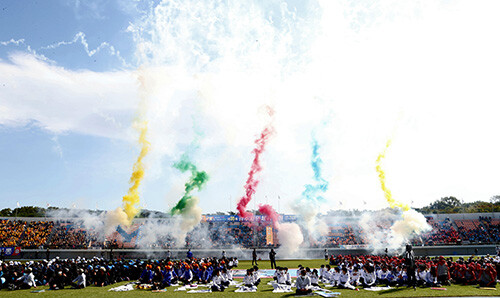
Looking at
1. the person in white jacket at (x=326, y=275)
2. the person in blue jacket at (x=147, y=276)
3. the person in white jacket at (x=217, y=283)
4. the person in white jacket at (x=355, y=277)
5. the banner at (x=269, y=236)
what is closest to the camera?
the person in white jacket at (x=217, y=283)

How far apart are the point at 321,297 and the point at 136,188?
4663 centimetres

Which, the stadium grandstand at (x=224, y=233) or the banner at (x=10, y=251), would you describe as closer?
the banner at (x=10, y=251)

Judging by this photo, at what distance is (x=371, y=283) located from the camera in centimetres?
2225

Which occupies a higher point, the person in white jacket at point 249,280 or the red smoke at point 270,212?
the red smoke at point 270,212

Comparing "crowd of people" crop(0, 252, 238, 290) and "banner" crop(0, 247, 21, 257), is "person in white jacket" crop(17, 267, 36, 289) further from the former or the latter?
"banner" crop(0, 247, 21, 257)

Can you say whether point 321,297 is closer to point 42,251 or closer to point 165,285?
point 165,285

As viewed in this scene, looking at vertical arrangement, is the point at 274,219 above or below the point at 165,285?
above

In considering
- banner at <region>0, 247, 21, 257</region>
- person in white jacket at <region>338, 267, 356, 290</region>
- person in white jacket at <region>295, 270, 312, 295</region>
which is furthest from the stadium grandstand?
person in white jacket at <region>295, 270, 312, 295</region>

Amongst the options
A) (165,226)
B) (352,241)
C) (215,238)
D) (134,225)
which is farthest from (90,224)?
(352,241)

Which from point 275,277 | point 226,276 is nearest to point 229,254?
point 226,276

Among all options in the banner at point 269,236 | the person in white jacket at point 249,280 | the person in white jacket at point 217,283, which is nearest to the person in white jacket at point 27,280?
the person in white jacket at point 217,283

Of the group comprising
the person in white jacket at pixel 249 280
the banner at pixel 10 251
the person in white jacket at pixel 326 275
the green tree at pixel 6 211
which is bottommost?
the person in white jacket at pixel 326 275

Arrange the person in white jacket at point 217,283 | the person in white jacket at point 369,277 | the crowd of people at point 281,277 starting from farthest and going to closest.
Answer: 1. the person in white jacket at point 369,277
2. the crowd of people at point 281,277
3. the person in white jacket at point 217,283

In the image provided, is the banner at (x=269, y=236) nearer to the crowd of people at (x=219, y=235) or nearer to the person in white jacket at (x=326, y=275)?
the crowd of people at (x=219, y=235)
